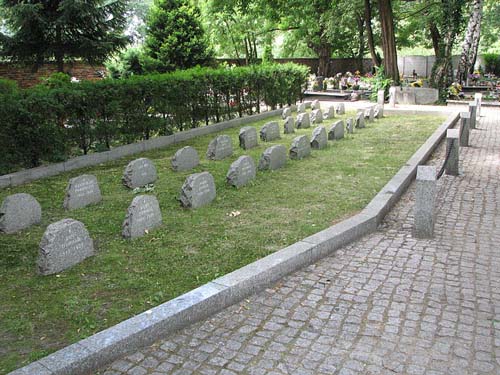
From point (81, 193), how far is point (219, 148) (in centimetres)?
392

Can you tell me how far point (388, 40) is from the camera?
22.6m

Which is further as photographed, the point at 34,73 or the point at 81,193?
the point at 34,73

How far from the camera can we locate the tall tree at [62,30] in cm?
1636

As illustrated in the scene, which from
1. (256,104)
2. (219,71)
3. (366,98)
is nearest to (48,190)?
(219,71)

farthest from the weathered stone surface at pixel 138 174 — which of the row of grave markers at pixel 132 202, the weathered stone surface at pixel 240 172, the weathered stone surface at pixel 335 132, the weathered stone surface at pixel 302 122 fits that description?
the weathered stone surface at pixel 302 122

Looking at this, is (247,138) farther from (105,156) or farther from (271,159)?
(105,156)

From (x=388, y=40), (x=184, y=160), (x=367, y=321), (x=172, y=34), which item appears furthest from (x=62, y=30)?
(x=367, y=321)

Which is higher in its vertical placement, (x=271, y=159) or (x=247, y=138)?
(x=247, y=138)

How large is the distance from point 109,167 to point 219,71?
275 inches

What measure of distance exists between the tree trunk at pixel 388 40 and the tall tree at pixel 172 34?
848cm

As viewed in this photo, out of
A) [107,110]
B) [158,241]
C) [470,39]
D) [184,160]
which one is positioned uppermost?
[470,39]

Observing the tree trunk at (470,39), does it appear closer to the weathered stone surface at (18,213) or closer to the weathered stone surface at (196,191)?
the weathered stone surface at (196,191)

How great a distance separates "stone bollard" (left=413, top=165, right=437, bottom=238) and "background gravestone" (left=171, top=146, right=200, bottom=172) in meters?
4.83

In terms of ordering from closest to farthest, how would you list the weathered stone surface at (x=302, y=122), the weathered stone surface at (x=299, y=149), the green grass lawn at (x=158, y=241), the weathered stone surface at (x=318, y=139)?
the green grass lawn at (x=158, y=241) → the weathered stone surface at (x=299, y=149) → the weathered stone surface at (x=318, y=139) → the weathered stone surface at (x=302, y=122)
